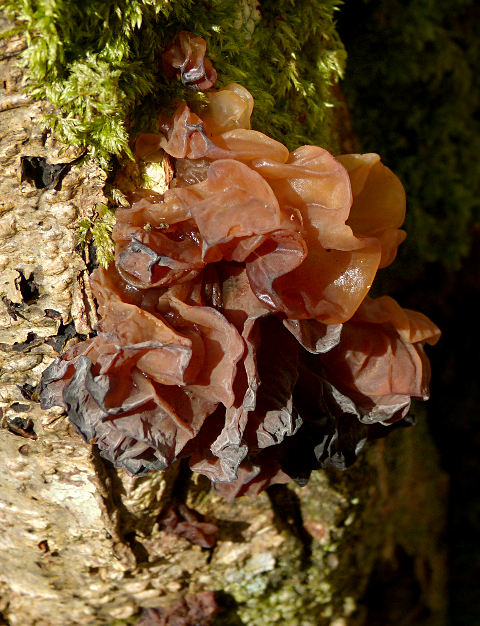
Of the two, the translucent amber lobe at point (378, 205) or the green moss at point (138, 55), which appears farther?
the translucent amber lobe at point (378, 205)

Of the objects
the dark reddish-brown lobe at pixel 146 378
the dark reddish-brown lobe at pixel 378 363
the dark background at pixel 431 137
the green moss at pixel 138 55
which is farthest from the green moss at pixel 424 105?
the dark reddish-brown lobe at pixel 146 378

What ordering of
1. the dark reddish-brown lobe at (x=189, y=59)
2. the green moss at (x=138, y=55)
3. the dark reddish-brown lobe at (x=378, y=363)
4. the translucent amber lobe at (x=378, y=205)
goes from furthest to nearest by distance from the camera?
the dark reddish-brown lobe at (x=378, y=363) < the translucent amber lobe at (x=378, y=205) < the dark reddish-brown lobe at (x=189, y=59) < the green moss at (x=138, y=55)

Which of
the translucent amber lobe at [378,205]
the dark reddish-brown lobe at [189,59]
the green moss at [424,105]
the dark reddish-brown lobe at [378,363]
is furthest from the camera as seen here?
the green moss at [424,105]

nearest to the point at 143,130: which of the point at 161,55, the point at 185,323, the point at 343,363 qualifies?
the point at 161,55

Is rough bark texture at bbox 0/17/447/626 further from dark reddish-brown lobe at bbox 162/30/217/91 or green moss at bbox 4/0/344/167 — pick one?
dark reddish-brown lobe at bbox 162/30/217/91

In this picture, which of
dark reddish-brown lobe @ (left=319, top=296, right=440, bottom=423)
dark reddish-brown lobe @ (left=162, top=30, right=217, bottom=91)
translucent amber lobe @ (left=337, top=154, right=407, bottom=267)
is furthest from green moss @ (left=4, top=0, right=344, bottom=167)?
dark reddish-brown lobe @ (left=319, top=296, right=440, bottom=423)

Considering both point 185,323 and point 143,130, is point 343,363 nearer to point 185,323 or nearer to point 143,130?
point 185,323

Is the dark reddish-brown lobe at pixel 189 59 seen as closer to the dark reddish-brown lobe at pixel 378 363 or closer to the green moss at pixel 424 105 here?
the dark reddish-brown lobe at pixel 378 363
